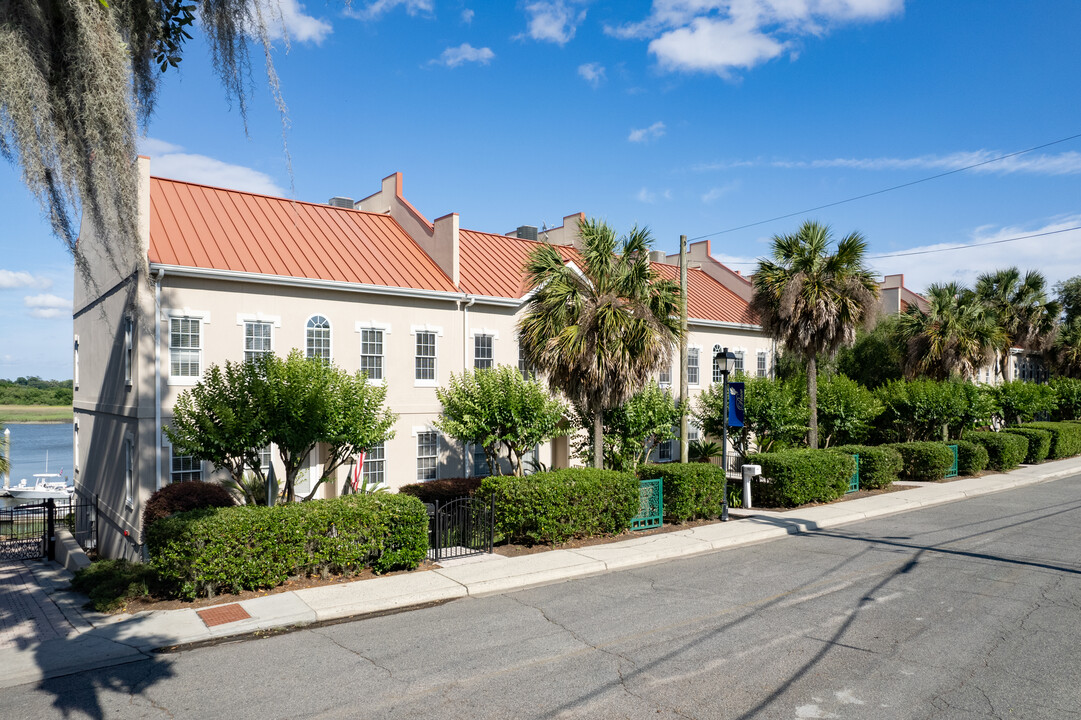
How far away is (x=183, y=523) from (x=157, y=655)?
105 inches

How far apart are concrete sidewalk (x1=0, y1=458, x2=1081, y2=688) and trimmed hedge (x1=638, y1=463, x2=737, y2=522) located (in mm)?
651

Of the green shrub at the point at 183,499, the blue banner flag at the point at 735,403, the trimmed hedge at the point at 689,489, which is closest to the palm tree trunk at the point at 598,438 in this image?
the trimmed hedge at the point at 689,489

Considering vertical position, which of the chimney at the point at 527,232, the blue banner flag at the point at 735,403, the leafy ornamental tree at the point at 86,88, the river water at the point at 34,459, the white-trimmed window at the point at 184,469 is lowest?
the river water at the point at 34,459

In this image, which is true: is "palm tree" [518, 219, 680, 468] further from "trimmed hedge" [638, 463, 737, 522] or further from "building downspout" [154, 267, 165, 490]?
"building downspout" [154, 267, 165, 490]

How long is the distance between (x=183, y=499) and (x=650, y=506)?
34.5 ft

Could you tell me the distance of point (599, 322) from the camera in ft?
55.2

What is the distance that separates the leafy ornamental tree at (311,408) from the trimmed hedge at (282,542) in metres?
2.00

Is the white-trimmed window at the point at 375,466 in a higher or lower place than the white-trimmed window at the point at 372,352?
A: lower

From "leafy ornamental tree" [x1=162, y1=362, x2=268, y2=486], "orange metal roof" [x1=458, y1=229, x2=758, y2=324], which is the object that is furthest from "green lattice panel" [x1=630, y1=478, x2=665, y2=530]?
"leafy ornamental tree" [x1=162, y1=362, x2=268, y2=486]

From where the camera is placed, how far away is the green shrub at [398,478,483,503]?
65.7 ft

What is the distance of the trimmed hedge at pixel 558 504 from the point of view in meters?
15.1

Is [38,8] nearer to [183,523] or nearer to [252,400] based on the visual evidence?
[183,523]

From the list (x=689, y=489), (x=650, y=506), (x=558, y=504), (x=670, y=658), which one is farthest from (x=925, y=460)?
(x=670, y=658)

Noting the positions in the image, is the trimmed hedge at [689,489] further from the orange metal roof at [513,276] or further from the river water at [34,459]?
the river water at [34,459]
